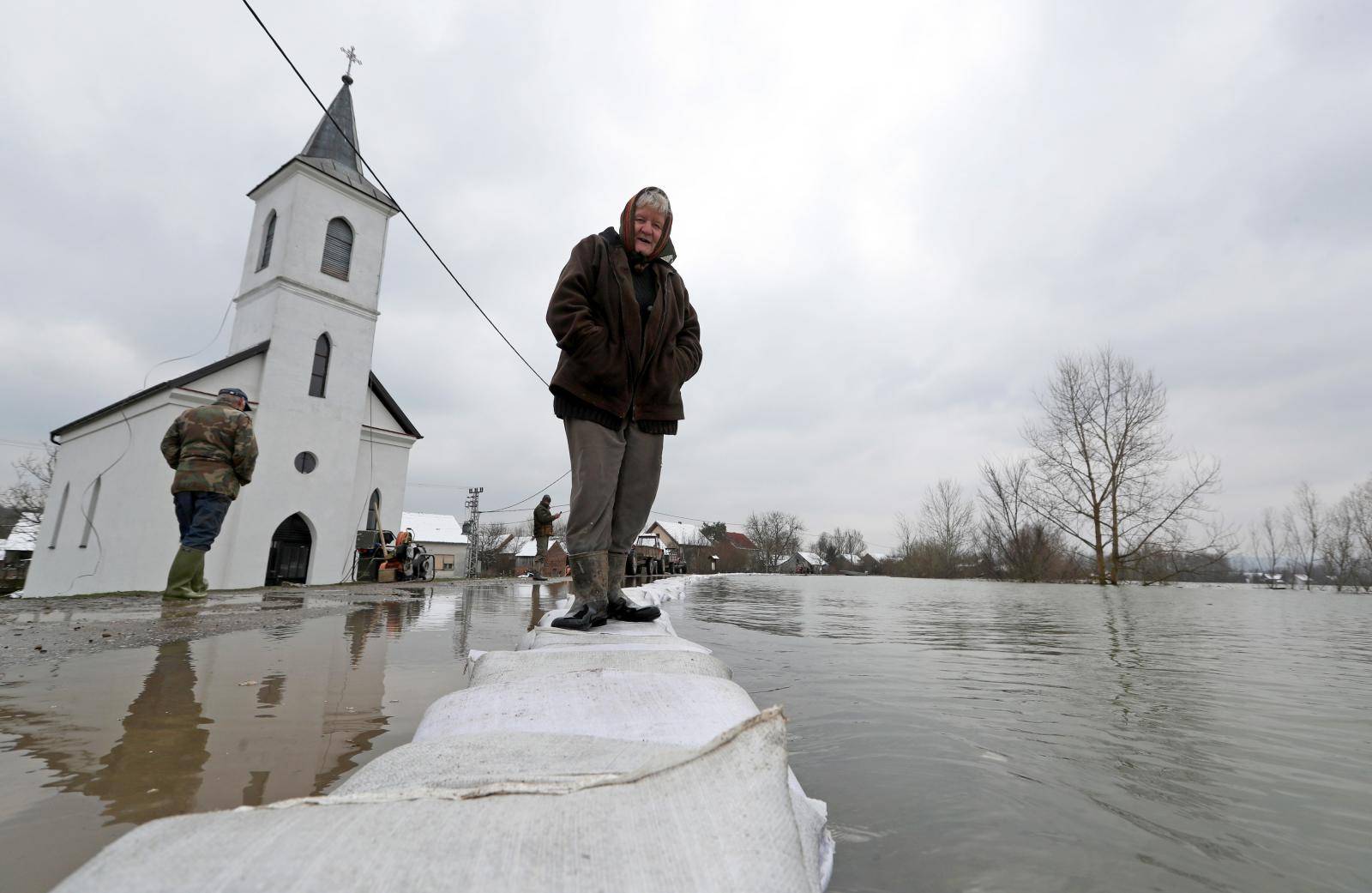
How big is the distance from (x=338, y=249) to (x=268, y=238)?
162 cm

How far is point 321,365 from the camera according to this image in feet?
47.4

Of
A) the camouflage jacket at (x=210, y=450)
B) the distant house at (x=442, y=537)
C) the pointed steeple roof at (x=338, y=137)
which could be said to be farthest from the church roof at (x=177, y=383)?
the distant house at (x=442, y=537)

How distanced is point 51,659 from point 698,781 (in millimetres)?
2801

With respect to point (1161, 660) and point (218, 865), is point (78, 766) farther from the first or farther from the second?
point (1161, 660)

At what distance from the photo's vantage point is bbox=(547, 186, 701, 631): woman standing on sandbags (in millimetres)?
2551

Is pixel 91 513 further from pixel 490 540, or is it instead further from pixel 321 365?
pixel 490 540

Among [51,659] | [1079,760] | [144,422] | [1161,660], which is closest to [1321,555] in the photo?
[1161,660]

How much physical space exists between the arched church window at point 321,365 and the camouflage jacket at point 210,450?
32.3ft

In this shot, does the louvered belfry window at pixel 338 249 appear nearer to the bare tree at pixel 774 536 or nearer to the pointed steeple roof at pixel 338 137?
the pointed steeple roof at pixel 338 137

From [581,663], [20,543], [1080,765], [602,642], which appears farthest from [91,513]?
[20,543]

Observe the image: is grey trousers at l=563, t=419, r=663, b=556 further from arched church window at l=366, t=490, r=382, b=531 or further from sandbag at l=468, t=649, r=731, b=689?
arched church window at l=366, t=490, r=382, b=531

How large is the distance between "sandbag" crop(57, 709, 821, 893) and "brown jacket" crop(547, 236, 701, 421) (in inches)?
78.3

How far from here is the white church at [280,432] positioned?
12.5 metres

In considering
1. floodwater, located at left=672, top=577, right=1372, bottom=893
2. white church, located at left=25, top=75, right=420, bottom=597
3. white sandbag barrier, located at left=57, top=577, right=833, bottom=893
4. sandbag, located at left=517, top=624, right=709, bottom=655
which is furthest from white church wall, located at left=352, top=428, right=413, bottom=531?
white sandbag barrier, located at left=57, top=577, right=833, bottom=893
